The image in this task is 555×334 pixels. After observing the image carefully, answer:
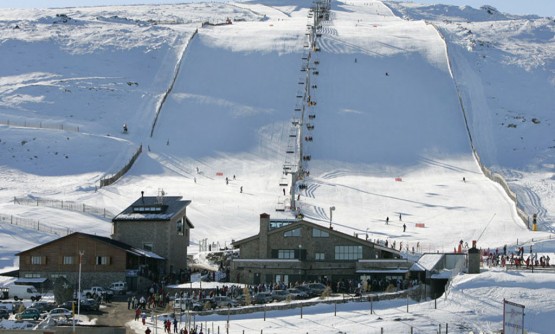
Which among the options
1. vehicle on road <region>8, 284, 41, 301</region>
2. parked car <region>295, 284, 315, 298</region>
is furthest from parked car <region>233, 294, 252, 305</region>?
vehicle on road <region>8, 284, 41, 301</region>

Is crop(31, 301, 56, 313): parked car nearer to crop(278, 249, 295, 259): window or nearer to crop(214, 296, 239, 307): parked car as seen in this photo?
crop(214, 296, 239, 307): parked car

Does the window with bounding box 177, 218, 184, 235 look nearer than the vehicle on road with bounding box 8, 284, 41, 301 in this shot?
No

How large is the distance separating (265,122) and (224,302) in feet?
171

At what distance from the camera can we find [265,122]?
336ft

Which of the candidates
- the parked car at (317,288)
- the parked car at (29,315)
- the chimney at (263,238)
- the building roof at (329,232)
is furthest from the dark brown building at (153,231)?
the parked car at (29,315)

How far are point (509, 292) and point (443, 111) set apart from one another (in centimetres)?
5527

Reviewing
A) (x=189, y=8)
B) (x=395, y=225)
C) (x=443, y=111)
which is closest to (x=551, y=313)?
(x=395, y=225)

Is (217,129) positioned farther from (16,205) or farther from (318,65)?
(16,205)

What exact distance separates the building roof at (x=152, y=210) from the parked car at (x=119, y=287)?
5.57 m

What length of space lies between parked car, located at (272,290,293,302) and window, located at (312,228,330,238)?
22.5ft

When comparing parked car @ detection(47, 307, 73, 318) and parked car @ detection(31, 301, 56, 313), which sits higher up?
parked car @ detection(31, 301, 56, 313)

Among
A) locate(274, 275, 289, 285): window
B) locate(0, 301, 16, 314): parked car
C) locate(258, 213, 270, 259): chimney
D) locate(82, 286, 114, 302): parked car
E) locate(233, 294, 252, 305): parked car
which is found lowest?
locate(0, 301, 16, 314): parked car

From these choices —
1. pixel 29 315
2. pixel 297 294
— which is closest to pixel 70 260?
pixel 29 315

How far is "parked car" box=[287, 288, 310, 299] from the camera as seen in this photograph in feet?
172
